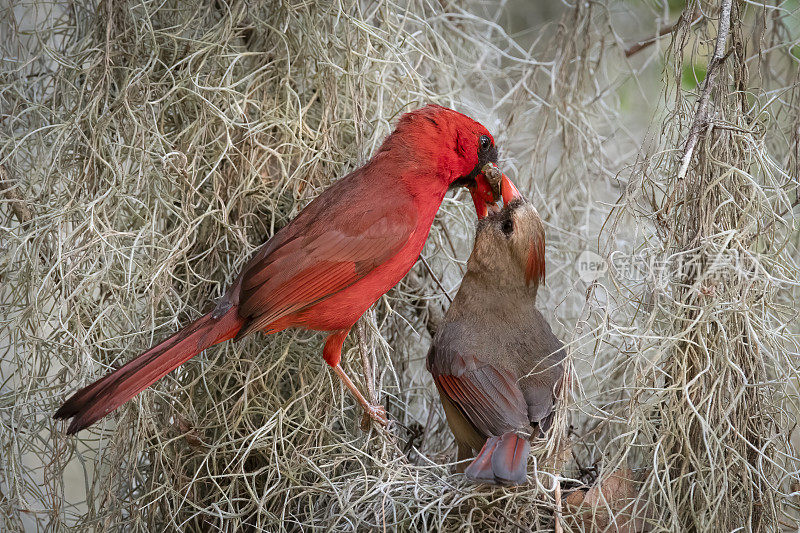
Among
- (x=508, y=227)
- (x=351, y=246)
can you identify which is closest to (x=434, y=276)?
(x=508, y=227)

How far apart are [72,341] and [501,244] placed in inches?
54.2

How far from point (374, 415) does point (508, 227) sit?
2.59 feet

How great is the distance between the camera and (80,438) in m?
2.46

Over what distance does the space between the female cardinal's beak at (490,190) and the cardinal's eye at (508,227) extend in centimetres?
6

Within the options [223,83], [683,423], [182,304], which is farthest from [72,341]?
[683,423]

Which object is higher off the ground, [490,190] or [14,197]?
[14,197]

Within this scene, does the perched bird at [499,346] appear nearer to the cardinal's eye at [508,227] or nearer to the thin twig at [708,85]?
the cardinal's eye at [508,227]

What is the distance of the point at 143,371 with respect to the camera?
2.12 meters

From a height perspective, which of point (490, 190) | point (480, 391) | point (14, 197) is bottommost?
point (480, 391)

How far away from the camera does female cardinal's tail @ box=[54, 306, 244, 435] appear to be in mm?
2055

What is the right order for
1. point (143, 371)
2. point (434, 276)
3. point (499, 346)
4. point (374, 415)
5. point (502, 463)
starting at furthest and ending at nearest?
point (434, 276), point (499, 346), point (374, 415), point (143, 371), point (502, 463)

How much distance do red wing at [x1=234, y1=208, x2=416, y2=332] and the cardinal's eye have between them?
384 mm

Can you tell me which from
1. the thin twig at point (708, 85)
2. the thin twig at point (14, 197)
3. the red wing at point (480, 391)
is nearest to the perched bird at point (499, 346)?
the red wing at point (480, 391)

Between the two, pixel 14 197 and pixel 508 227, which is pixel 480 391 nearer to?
pixel 508 227
